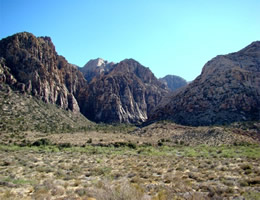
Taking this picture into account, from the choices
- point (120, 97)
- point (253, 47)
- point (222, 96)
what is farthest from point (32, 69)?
point (253, 47)

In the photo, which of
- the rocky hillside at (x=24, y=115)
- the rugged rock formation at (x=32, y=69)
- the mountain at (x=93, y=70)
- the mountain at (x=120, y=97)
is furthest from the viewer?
the mountain at (x=93, y=70)

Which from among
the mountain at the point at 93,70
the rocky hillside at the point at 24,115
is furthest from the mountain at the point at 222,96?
the mountain at the point at 93,70

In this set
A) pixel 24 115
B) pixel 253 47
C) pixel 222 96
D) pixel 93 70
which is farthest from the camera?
pixel 93 70

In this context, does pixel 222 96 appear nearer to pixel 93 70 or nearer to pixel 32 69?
pixel 32 69

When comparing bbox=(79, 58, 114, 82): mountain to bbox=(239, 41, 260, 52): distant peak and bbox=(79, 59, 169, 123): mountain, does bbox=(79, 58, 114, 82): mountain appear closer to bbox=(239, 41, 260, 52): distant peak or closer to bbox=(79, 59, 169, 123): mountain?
bbox=(79, 59, 169, 123): mountain

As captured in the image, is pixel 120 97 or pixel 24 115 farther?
pixel 120 97

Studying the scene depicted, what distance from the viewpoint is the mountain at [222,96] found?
191 ft

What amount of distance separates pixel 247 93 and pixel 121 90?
80439 mm

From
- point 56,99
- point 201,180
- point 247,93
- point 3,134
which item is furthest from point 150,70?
point 201,180

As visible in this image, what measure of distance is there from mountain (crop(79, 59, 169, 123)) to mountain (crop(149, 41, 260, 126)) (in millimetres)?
38117

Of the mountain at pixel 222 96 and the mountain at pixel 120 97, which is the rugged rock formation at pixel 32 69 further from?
the mountain at pixel 222 96

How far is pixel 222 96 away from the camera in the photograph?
62469 mm

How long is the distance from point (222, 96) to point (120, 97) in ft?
241

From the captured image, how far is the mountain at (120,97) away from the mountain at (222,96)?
3812cm
